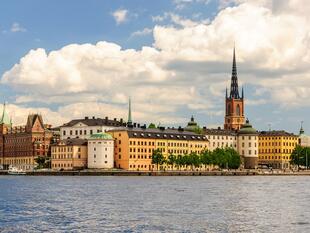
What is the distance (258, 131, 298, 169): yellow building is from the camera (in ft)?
646

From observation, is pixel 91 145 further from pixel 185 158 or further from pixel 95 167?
pixel 185 158

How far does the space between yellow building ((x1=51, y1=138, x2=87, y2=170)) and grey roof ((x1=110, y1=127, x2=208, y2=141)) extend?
8873mm

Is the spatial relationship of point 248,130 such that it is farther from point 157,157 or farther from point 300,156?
point 157,157

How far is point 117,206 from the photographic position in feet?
176

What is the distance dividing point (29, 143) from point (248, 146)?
5547cm

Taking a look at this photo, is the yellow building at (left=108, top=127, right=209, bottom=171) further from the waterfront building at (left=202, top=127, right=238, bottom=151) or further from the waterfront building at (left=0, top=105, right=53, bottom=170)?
the waterfront building at (left=0, top=105, right=53, bottom=170)

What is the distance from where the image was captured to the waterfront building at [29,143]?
172625 millimetres

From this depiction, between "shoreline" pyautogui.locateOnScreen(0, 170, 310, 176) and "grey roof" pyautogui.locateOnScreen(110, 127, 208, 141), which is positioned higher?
"grey roof" pyautogui.locateOnScreen(110, 127, 208, 141)

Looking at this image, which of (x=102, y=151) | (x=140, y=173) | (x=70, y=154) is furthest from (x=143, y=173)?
(x=70, y=154)

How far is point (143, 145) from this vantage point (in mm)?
154625

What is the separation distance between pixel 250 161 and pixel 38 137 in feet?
174

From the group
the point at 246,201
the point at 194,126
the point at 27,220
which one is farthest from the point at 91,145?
the point at 27,220

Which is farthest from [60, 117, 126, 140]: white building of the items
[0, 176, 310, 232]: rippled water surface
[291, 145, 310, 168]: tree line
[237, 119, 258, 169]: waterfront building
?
[0, 176, 310, 232]: rippled water surface

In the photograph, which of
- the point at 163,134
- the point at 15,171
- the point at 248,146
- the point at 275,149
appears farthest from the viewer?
the point at 275,149
